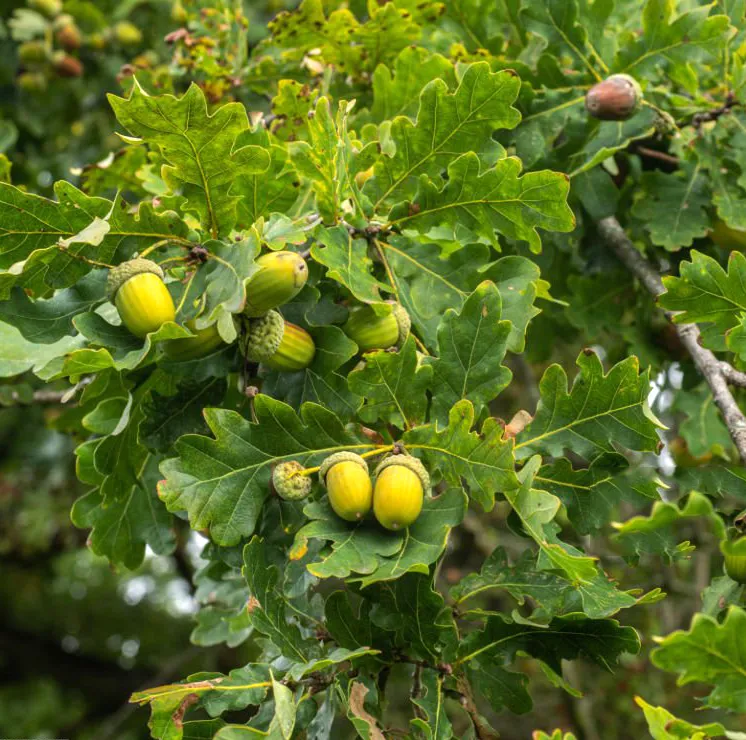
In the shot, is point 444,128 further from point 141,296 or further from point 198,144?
point 141,296

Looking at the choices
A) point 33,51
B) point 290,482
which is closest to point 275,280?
point 290,482

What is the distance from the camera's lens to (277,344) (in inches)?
54.1

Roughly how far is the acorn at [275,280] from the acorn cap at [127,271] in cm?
13

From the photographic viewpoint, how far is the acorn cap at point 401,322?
→ 1.46 m

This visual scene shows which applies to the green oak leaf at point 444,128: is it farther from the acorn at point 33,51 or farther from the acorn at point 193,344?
the acorn at point 33,51

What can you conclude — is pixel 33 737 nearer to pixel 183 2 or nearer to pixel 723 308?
pixel 183 2

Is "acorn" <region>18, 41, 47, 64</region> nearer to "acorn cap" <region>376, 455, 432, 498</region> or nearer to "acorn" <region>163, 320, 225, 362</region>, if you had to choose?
"acorn" <region>163, 320, 225, 362</region>

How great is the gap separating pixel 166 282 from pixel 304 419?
299 mm

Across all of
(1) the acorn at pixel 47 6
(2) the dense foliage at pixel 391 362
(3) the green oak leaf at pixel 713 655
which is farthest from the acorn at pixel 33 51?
(3) the green oak leaf at pixel 713 655

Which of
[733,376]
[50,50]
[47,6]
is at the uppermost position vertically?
[733,376]

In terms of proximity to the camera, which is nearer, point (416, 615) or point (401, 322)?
point (416, 615)

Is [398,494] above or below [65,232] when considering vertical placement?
below

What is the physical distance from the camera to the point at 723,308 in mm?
1465

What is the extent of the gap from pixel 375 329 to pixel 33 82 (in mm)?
2509
